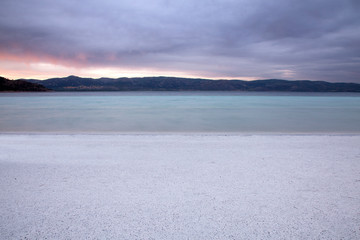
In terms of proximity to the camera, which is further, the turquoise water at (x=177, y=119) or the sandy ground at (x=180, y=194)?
the turquoise water at (x=177, y=119)

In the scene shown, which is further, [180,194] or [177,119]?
[177,119]

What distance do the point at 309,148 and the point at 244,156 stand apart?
2.10m

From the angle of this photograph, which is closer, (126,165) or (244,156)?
(126,165)

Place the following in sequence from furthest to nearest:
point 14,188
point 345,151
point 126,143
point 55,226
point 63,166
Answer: point 126,143, point 345,151, point 63,166, point 14,188, point 55,226

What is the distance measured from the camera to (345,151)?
5457 mm

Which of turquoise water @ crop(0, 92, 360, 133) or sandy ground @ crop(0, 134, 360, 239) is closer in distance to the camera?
sandy ground @ crop(0, 134, 360, 239)

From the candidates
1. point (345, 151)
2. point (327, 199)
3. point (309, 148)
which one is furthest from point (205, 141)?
point (327, 199)

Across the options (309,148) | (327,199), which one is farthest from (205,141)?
(327,199)

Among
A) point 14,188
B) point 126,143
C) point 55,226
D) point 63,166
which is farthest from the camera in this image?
point 126,143

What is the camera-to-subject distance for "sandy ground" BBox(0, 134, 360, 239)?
2.35 meters

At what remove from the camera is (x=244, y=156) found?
5016 millimetres

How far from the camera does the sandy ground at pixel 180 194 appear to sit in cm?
235

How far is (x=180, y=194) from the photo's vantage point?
3086 millimetres

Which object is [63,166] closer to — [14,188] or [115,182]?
[14,188]
